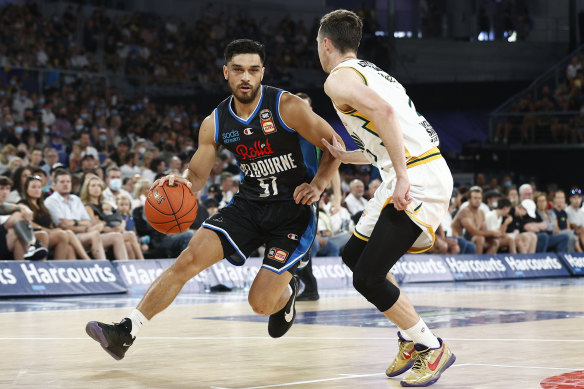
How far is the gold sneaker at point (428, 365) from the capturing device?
5.05 metres

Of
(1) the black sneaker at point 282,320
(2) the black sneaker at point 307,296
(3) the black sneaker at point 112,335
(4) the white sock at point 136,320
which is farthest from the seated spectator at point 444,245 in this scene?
(3) the black sneaker at point 112,335

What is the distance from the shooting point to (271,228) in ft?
20.1

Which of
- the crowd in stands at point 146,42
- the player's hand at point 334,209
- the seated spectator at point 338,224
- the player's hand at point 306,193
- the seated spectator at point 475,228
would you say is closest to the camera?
the player's hand at point 306,193

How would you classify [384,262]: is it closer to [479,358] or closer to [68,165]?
[479,358]

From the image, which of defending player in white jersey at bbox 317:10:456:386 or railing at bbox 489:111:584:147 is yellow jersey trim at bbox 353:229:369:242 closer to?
defending player in white jersey at bbox 317:10:456:386

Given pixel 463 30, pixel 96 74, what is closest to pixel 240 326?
pixel 96 74

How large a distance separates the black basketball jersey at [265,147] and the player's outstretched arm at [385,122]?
3.14 feet

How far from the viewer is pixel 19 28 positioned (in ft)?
72.3

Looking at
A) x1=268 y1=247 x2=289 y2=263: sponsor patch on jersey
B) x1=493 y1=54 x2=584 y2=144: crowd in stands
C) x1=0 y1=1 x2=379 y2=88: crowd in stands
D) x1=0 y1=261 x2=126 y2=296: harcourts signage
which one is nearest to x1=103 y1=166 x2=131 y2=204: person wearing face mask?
x1=0 y1=261 x2=126 y2=296: harcourts signage

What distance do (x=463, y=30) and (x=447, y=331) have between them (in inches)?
982

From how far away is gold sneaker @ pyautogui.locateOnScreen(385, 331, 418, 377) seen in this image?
17.5 feet

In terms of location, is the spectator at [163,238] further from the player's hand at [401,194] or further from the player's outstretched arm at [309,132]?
the player's hand at [401,194]

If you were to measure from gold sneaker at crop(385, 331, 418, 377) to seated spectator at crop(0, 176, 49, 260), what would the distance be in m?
6.80

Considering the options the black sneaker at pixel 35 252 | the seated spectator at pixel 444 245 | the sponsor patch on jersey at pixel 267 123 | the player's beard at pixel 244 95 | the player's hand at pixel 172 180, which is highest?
the player's beard at pixel 244 95
